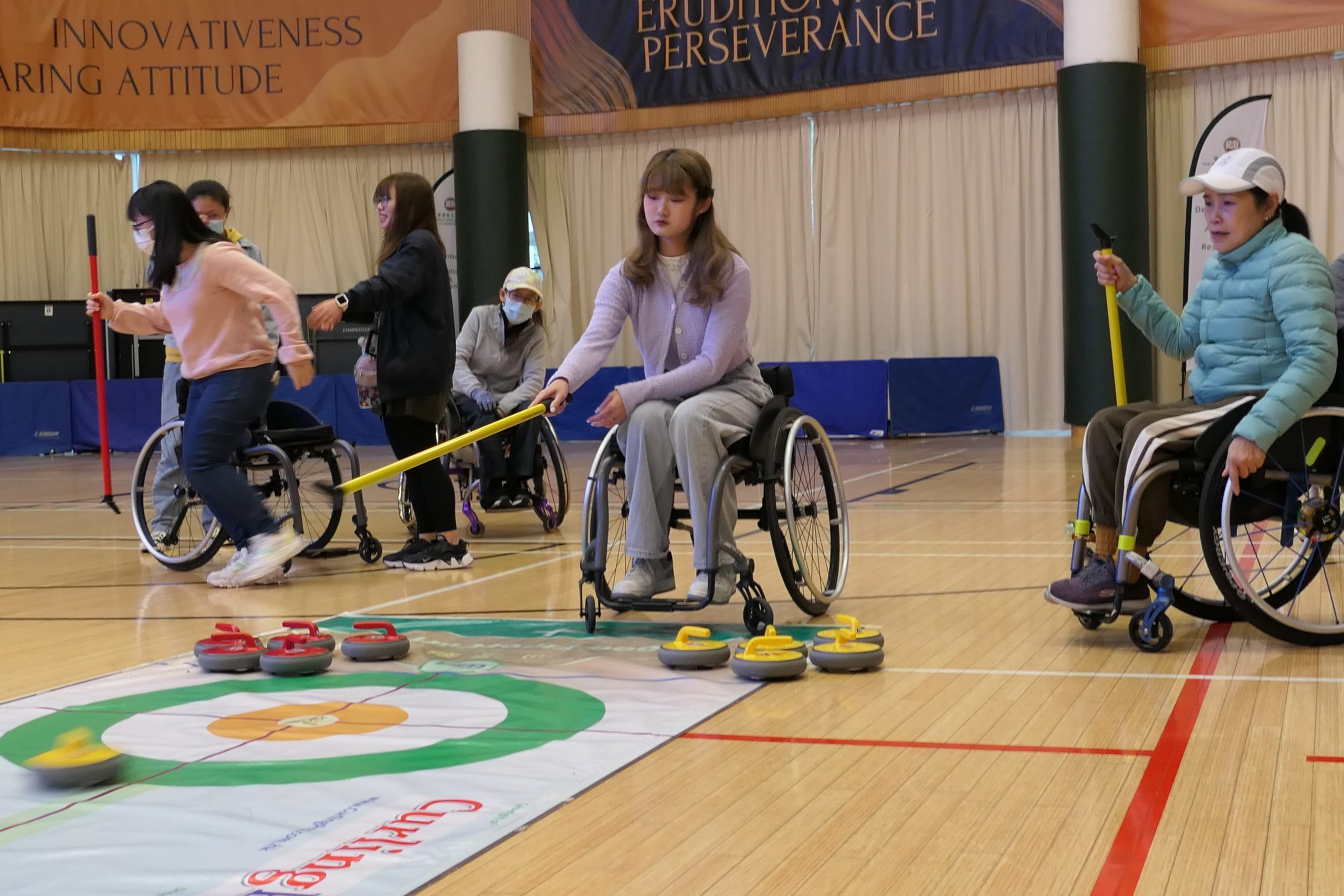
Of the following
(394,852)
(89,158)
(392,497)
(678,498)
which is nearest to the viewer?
(394,852)

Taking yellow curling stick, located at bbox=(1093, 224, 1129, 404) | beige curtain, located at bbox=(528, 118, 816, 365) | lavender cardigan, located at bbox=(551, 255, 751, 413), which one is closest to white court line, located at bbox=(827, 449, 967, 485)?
beige curtain, located at bbox=(528, 118, 816, 365)

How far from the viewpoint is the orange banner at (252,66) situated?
10.9 m

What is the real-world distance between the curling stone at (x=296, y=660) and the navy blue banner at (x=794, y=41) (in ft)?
26.5

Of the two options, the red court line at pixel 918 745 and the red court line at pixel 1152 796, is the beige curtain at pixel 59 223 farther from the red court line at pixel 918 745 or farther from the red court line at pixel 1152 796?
the red court line at pixel 1152 796

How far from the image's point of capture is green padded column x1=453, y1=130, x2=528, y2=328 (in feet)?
34.6

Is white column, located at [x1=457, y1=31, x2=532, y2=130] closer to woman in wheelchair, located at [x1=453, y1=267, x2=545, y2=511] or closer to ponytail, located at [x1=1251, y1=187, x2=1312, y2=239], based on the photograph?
woman in wheelchair, located at [x1=453, y1=267, x2=545, y2=511]

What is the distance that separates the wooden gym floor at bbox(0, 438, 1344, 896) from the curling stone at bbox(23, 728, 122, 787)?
627 millimetres

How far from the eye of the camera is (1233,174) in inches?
107

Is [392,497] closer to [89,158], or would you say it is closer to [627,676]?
[627,676]

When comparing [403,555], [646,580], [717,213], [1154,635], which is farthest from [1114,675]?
[717,213]

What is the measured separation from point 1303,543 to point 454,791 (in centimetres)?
196

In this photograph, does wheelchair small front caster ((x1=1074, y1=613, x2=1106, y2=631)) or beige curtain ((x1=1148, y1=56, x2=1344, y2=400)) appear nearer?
wheelchair small front caster ((x1=1074, y1=613, x2=1106, y2=631))

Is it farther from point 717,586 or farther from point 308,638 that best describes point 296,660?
point 717,586

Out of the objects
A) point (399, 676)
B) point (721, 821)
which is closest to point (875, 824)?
point (721, 821)
